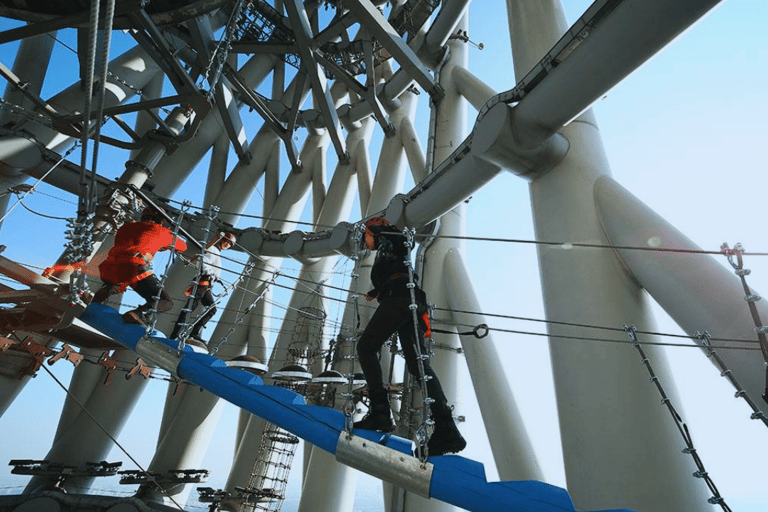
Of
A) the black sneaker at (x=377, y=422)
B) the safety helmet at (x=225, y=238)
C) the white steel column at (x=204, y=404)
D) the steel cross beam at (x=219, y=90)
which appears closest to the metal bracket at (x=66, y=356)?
the safety helmet at (x=225, y=238)

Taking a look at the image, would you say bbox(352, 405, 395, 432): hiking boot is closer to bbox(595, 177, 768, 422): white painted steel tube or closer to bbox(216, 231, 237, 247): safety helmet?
bbox(595, 177, 768, 422): white painted steel tube

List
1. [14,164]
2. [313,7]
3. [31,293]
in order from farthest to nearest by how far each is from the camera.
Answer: [313,7] < [14,164] < [31,293]

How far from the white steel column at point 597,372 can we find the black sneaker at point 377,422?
1709mm

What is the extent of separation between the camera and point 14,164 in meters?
8.36

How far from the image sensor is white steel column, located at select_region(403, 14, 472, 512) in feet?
20.8

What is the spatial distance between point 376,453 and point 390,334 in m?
0.79

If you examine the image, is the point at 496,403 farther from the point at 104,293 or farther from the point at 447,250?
the point at 104,293

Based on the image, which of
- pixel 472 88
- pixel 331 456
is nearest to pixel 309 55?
pixel 472 88

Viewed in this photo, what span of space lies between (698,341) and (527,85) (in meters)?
2.53

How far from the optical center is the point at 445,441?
263cm

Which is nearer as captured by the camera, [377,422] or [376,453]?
[376,453]

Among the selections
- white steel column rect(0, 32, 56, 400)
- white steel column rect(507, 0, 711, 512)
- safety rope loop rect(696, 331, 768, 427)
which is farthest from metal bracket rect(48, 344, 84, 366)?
safety rope loop rect(696, 331, 768, 427)

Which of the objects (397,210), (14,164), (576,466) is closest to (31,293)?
(397,210)

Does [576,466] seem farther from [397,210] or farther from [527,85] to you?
[397,210]
